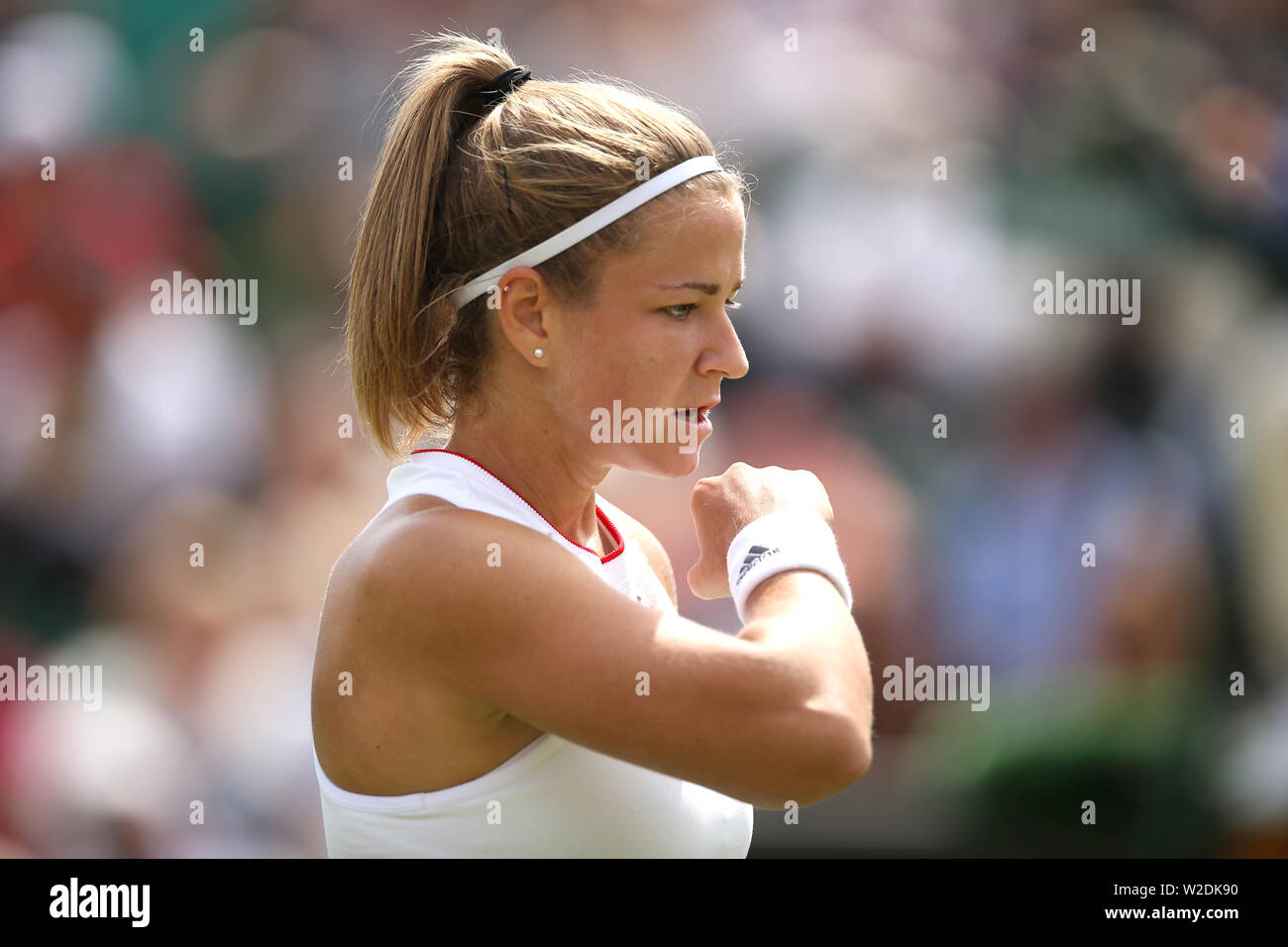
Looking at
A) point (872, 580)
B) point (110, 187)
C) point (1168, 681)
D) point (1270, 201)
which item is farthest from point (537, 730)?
point (1270, 201)

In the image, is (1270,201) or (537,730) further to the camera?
(1270,201)

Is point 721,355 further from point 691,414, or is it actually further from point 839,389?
point 839,389

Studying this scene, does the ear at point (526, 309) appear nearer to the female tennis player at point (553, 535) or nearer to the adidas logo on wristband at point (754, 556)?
the female tennis player at point (553, 535)

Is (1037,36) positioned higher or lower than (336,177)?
higher

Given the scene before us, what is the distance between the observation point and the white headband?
1312 mm

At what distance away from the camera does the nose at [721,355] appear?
1.34m

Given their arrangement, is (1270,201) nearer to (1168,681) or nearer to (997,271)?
(997,271)

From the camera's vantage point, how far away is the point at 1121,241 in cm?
338

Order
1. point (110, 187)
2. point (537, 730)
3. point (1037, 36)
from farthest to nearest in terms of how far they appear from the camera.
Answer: point (1037, 36), point (110, 187), point (537, 730)

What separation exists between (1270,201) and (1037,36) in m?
0.84

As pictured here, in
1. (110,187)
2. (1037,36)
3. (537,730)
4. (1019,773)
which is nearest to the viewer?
(537,730)

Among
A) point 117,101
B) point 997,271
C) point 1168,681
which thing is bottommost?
point 1168,681

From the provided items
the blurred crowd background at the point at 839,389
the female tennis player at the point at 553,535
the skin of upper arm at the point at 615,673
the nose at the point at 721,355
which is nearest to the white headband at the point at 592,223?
the female tennis player at the point at 553,535

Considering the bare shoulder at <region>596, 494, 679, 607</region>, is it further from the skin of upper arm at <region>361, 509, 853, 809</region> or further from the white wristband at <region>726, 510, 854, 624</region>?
the skin of upper arm at <region>361, 509, 853, 809</region>
